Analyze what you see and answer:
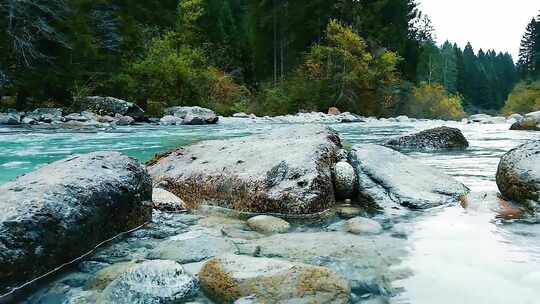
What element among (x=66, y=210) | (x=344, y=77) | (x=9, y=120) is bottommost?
(x=66, y=210)

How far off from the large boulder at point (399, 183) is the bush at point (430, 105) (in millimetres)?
24370

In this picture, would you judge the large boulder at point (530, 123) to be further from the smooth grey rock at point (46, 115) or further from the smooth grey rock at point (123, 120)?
the smooth grey rock at point (46, 115)

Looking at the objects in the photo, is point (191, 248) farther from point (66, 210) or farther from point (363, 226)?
point (363, 226)

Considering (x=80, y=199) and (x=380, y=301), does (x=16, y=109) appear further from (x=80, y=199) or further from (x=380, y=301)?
(x=380, y=301)

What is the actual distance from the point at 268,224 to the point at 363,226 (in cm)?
66

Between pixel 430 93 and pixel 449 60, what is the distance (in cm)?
3878

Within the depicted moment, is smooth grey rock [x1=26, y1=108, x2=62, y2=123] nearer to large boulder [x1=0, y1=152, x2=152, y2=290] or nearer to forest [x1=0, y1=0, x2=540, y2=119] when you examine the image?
forest [x1=0, y1=0, x2=540, y2=119]

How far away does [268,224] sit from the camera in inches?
126

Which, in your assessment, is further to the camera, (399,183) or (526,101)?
(526,101)

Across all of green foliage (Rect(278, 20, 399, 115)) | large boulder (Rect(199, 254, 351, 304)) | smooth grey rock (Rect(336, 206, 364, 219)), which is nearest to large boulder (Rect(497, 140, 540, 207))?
smooth grey rock (Rect(336, 206, 364, 219))

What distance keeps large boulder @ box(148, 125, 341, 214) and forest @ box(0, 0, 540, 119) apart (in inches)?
559

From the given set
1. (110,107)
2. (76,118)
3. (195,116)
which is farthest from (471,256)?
(110,107)

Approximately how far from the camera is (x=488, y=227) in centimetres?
308

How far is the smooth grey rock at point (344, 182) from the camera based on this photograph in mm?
3975
